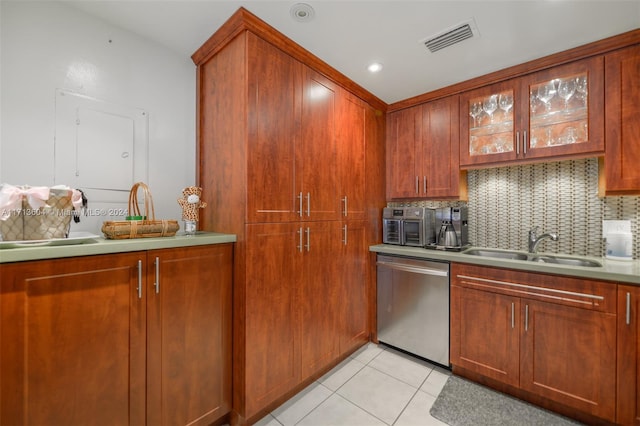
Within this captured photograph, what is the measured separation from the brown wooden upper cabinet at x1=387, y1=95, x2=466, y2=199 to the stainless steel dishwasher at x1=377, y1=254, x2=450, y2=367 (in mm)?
794

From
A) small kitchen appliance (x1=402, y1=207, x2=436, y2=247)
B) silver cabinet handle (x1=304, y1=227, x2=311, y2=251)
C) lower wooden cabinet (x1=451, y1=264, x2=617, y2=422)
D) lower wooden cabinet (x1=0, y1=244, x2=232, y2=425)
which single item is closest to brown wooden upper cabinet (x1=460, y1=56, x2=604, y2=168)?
small kitchen appliance (x1=402, y1=207, x2=436, y2=247)

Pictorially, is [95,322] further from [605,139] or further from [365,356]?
[605,139]

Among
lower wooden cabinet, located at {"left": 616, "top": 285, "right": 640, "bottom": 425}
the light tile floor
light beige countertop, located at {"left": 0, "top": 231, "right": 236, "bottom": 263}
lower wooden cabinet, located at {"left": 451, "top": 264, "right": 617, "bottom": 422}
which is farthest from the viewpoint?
the light tile floor

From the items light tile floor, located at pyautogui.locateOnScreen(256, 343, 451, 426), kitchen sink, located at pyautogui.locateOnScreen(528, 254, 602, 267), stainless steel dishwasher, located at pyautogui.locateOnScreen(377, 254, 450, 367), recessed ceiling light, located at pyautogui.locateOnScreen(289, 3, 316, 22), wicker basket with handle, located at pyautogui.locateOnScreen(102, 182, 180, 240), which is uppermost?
recessed ceiling light, located at pyautogui.locateOnScreen(289, 3, 316, 22)

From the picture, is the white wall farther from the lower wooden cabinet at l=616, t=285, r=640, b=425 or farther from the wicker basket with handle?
the lower wooden cabinet at l=616, t=285, r=640, b=425

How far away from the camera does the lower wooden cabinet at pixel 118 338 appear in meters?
1.03

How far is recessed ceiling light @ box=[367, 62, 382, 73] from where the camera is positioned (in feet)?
7.12

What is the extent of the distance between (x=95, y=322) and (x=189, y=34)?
1811 mm

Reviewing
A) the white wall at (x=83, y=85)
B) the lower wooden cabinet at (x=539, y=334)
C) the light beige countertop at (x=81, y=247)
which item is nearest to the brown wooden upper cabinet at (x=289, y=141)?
the light beige countertop at (x=81, y=247)

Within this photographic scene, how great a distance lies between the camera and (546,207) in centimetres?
235

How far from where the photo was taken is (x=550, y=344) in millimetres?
1803

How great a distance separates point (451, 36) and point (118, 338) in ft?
8.69

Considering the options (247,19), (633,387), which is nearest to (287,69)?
(247,19)

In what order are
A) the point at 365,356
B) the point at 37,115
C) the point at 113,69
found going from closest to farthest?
the point at 37,115
the point at 113,69
the point at 365,356
